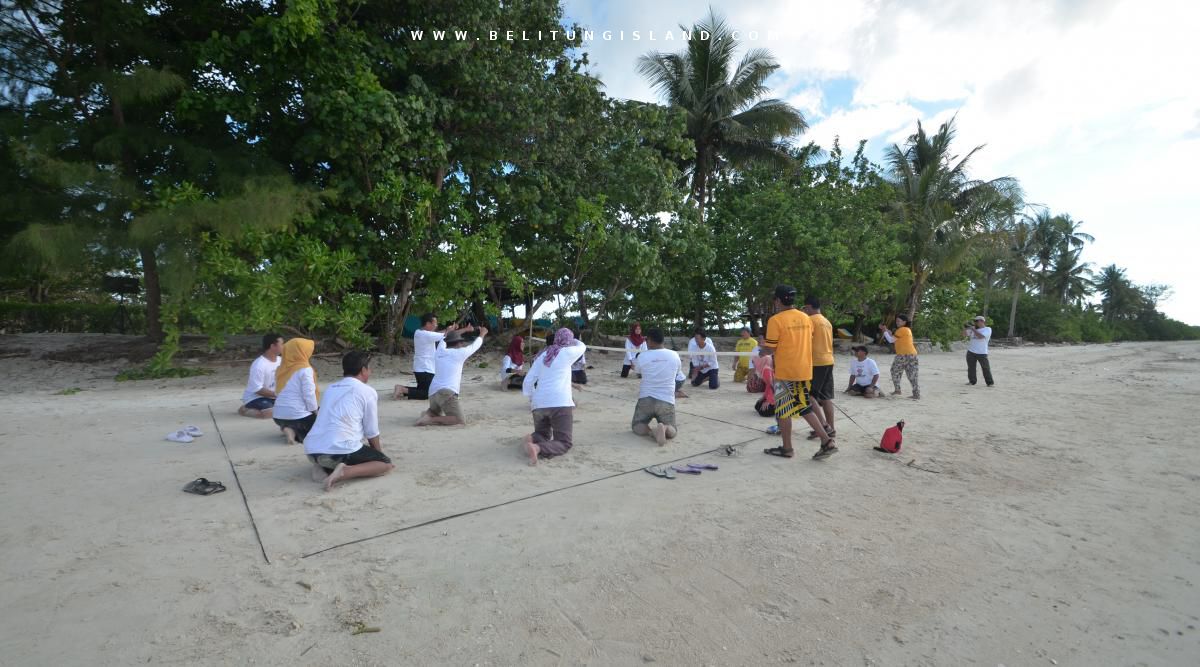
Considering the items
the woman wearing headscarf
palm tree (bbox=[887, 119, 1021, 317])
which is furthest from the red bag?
palm tree (bbox=[887, 119, 1021, 317])

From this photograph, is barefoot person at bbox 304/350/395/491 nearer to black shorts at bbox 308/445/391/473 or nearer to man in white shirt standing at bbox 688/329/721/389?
black shorts at bbox 308/445/391/473

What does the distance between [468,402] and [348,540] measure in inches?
203

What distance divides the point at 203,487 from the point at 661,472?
146 inches

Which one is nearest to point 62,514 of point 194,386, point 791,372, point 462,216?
point 791,372

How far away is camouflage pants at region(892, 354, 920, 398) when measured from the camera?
9586mm

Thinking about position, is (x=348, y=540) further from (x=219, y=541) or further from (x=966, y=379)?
(x=966, y=379)

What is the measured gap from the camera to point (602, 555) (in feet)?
11.4

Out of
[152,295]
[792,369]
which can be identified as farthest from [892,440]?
[152,295]

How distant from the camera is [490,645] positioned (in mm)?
2562

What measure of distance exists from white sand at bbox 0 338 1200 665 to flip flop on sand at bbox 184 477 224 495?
0.50 feet

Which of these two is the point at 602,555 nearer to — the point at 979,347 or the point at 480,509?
the point at 480,509

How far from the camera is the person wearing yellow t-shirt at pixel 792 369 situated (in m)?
5.61

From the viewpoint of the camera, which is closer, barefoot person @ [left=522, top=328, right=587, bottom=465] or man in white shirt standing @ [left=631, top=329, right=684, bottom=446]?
barefoot person @ [left=522, top=328, right=587, bottom=465]

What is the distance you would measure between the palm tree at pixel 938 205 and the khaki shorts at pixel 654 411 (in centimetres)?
1855
